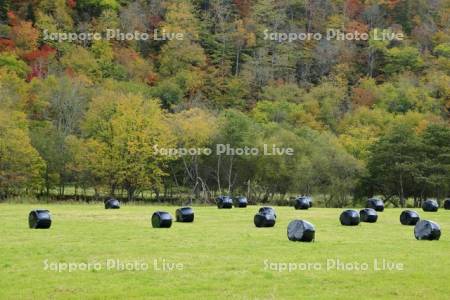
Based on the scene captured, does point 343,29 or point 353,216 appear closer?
point 353,216

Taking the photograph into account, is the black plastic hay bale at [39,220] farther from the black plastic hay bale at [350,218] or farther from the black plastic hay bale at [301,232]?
the black plastic hay bale at [350,218]

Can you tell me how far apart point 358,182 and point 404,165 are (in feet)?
20.0

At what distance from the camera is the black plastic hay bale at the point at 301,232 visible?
24.8 metres

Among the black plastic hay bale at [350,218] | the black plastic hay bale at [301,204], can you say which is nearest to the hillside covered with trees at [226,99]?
the black plastic hay bale at [301,204]

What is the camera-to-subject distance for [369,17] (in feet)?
501

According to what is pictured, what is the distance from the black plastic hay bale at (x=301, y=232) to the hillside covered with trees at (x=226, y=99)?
43309mm

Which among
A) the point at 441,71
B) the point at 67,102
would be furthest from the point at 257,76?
the point at 67,102

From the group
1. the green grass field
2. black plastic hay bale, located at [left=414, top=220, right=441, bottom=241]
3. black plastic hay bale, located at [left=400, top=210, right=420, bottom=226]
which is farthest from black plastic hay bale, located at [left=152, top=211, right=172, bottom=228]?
black plastic hay bale, located at [left=400, top=210, right=420, bottom=226]

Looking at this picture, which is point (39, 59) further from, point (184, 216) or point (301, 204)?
point (184, 216)

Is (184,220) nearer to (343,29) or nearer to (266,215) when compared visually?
(266,215)

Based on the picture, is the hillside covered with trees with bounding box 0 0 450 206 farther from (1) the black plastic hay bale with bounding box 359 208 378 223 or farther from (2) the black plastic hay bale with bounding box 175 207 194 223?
(2) the black plastic hay bale with bounding box 175 207 194 223

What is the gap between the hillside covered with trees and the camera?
69562mm

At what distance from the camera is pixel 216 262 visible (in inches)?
779

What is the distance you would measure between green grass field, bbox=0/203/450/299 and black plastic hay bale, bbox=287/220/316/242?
663 millimetres
